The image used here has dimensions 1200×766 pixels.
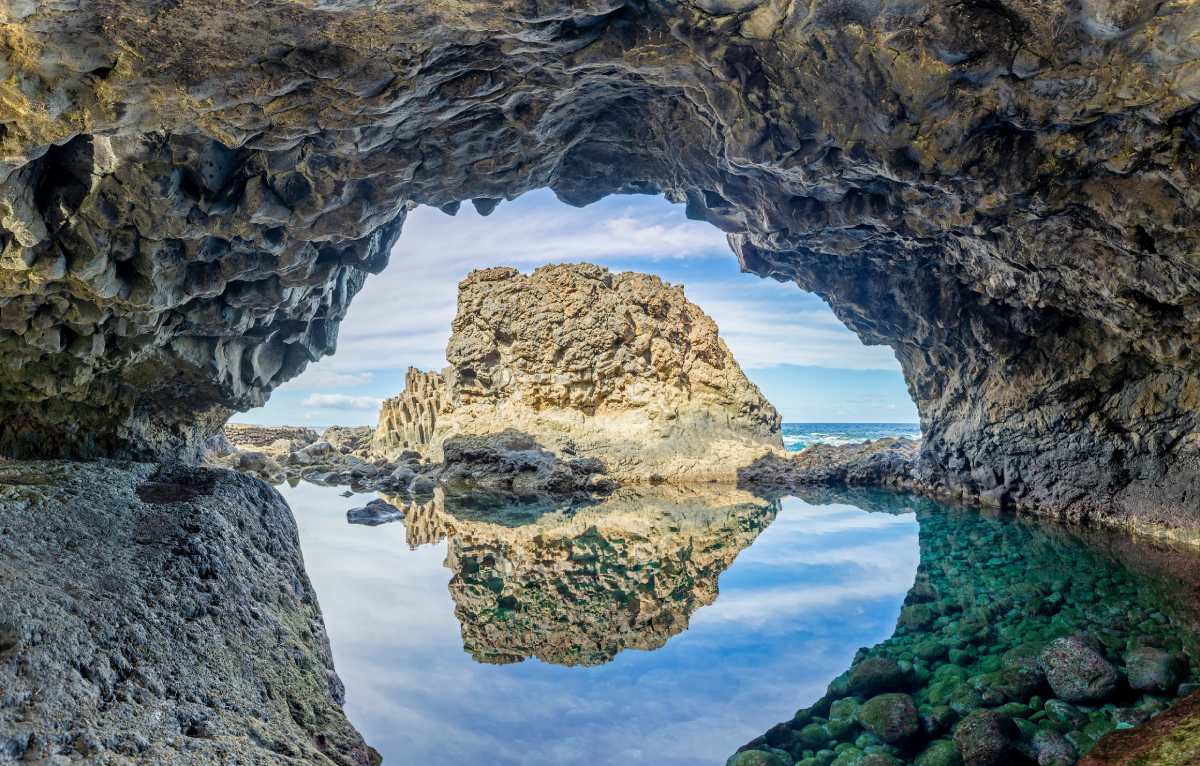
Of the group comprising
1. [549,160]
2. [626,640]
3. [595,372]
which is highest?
[549,160]

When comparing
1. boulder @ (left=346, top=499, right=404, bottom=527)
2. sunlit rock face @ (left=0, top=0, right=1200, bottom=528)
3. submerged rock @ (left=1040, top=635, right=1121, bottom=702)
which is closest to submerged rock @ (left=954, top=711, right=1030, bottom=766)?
submerged rock @ (left=1040, top=635, right=1121, bottom=702)

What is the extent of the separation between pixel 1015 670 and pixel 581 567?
6188mm

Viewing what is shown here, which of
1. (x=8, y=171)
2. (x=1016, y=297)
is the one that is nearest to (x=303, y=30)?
(x=8, y=171)

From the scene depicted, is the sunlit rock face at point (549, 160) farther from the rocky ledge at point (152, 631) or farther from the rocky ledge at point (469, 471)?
the rocky ledge at point (469, 471)

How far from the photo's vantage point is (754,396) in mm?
26438

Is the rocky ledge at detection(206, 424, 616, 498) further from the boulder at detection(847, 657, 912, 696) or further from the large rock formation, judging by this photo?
the boulder at detection(847, 657, 912, 696)

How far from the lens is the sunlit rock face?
4.73 m

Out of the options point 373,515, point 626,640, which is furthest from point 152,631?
point 373,515

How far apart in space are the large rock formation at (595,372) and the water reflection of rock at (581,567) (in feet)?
22.1

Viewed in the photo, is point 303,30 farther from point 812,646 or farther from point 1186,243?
point 1186,243

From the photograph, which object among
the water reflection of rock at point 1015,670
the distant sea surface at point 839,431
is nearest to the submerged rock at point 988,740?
the water reflection of rock at point 1015,670

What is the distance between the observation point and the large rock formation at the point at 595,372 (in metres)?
24.7

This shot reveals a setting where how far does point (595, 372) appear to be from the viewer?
26.2 m

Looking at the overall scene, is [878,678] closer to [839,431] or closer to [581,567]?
→ [581,567]
